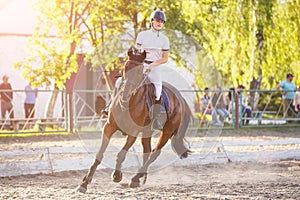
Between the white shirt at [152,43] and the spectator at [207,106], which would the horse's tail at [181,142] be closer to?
the white shirt at [152,43]

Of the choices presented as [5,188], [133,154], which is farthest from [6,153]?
[133,154]

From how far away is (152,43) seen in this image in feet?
22.6

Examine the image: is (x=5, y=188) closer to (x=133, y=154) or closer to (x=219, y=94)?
(x=133, y=154)

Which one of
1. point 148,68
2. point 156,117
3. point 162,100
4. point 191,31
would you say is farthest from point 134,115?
point 191,31

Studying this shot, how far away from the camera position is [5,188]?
22.0ft

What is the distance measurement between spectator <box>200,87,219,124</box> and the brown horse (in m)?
5.72

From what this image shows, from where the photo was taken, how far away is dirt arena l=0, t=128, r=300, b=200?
241 inches

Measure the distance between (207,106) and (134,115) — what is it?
8024mm

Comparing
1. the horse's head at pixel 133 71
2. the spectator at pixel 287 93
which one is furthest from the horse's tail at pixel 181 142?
the spectator at pixel 287 93

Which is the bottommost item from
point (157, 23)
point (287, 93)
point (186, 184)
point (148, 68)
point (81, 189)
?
point (287, 93)

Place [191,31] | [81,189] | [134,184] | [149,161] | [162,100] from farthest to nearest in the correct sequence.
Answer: [191,31]
[162,100]
[149,161]
[134,184]
[81,189]

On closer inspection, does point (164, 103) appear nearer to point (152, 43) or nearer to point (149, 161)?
point (149, 161)

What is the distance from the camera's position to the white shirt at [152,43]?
22.6ft

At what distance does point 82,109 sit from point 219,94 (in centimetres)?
421
